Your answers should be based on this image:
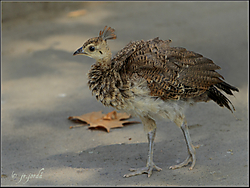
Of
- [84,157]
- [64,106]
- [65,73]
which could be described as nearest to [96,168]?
[84,157]

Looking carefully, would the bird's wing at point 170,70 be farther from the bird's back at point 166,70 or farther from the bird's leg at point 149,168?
the bird's leg at point 149,168

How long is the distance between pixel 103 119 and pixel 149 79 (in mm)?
A: 1968

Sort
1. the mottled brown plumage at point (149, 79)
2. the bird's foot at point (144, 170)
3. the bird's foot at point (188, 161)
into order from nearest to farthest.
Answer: the mottled brown plumage at point (149, 79) < the bird's foot at point (144, 170) < the bird's foot at point (188, 161)

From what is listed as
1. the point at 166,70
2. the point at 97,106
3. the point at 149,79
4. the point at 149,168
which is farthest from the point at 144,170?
the point at 97,106

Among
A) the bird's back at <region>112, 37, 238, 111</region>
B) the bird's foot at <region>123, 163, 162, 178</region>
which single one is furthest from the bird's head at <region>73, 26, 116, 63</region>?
the bird's foot at <region>123, 163, 162, 178</region>

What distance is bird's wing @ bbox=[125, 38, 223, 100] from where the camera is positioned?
164 inches

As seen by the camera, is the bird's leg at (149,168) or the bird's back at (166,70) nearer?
the bird's back at (166,70)

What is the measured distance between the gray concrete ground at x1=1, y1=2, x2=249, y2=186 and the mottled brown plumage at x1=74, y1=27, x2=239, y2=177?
1.65 feet

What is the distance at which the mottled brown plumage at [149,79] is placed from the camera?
4.12 m

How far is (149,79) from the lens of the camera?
413 centimetres

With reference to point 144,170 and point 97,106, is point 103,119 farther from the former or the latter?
point 144,170

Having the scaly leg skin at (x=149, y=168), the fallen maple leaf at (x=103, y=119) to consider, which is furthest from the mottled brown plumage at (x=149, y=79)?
the fallen maple leaf at (x=103, y=119)

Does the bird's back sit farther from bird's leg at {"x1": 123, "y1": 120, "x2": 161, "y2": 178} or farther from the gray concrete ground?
the gray concrete ground

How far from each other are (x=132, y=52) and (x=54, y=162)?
1881 millimetres
